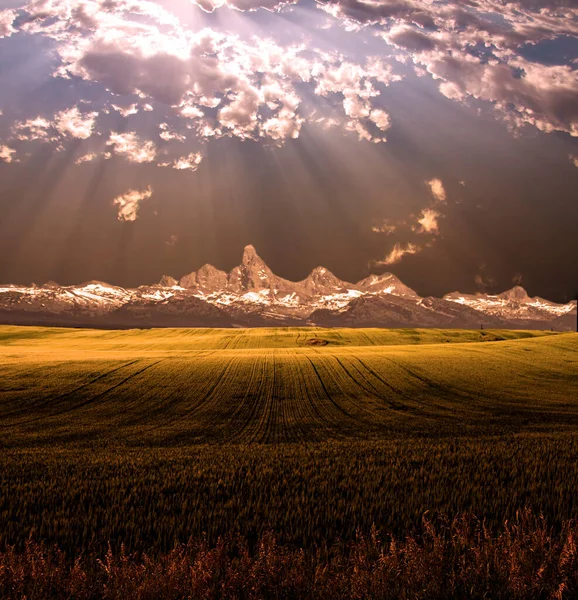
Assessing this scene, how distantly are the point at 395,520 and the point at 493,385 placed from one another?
37162mm

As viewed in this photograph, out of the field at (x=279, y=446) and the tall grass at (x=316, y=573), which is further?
the field at (x=279, y=446)

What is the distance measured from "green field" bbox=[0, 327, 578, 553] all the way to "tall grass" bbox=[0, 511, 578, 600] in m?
1.12

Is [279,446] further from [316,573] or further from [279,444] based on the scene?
[316,573]

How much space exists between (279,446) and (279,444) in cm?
111

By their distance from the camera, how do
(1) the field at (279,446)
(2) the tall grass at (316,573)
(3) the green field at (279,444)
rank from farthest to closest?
(3) the green field at (279,444)
(1) the field at (279,446)
(2) the tall grass at (316,573)

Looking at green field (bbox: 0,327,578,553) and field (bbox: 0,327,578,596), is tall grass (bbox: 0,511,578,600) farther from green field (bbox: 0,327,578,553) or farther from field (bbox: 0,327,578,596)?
green field (bbox: 0,327,578,553)

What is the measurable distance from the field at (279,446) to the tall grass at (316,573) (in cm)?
84

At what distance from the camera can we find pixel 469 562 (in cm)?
643

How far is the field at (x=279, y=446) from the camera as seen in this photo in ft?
27.7

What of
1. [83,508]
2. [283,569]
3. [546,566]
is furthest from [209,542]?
[546,566]

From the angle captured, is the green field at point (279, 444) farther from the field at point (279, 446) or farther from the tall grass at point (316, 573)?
the tall grass at point (316, 573)

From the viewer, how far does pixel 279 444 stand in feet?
58.6

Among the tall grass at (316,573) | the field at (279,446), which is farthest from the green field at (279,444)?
the tall grass at (316,573)

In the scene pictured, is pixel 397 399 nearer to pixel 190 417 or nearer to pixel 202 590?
pixel 190 417
